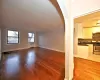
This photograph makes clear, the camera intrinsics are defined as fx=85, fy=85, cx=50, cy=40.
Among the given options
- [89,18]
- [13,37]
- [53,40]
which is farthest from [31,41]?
[89,18]

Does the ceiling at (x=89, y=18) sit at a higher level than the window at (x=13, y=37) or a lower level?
higher

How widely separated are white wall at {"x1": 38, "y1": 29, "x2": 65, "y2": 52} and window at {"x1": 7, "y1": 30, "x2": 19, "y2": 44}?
2.84 meters

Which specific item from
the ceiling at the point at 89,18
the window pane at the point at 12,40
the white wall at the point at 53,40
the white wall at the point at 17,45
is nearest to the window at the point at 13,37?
the window pane at the point at 12,40

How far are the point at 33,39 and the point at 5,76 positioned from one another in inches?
279

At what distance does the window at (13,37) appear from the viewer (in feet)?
21.7

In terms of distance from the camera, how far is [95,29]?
6.86 metres

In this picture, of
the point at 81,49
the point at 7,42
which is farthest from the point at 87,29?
the point at 7,42

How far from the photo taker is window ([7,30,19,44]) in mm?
6602

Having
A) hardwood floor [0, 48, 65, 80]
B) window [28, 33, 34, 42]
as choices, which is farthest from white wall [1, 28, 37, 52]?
hardwood floor [0, 48, 65, 80]

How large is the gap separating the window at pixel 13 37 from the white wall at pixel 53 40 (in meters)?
2.84

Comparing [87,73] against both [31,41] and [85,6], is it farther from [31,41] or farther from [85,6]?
[31,41]

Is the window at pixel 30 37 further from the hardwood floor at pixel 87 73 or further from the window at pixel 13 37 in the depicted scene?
the hardwood floor at pixel 87 73

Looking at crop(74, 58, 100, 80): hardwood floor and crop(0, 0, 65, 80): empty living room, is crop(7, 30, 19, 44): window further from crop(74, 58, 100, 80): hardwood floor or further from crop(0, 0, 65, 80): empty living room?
crop(74, 58, 100, 80): hardwood floor

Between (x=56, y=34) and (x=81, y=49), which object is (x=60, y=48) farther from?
(x=81, y=49)
